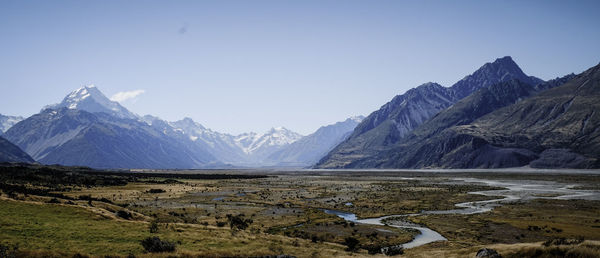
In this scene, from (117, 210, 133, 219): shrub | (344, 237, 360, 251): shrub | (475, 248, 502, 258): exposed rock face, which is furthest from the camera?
(117, 210, 133, 219): shrub

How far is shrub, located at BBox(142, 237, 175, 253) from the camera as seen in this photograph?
110 ft

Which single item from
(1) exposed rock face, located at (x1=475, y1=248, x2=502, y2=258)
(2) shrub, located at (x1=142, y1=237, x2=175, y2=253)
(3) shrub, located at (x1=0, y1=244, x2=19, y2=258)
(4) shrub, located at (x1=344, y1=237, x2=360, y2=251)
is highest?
(3) shrub, located at (x1=0, y1=244, x2=19, y2=258)

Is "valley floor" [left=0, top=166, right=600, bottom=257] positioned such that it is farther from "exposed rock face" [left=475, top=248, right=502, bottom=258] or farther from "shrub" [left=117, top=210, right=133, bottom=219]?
"exposed rock face" [left=475, top=248, right=502, bottom=258]

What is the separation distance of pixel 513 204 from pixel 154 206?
7978 centimetres

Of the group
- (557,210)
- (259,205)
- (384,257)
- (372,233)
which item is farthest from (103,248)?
(557,210)

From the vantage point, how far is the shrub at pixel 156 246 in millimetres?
33438

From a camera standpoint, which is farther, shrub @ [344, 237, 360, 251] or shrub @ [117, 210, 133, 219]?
shrub @ [117, 210, 133, 219]

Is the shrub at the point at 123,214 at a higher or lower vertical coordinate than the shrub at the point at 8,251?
lower

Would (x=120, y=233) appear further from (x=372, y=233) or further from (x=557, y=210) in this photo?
(x=557, y=210)

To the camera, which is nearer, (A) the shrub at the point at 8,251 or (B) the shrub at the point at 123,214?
(A) the shrub at the point at 8,251

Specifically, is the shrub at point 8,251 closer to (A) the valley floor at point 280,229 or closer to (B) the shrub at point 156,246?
(A) the valley floor at point 280,229

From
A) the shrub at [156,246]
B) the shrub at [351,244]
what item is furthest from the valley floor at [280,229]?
the shrub at [156,246]

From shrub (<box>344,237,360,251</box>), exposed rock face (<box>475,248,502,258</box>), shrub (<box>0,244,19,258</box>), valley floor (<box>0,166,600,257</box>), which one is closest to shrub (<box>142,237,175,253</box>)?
valley floor (<box>0,166,600,257</box>)

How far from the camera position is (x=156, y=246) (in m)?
33.6
